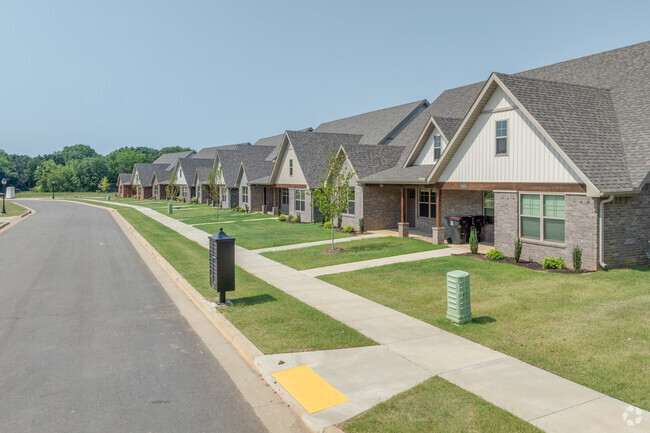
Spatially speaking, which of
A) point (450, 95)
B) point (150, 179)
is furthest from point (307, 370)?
point (150, 179)

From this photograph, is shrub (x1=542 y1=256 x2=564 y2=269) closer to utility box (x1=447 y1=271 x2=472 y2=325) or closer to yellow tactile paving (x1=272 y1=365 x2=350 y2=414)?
utility box (x1=447 y1=271 x2=472 y2=325)

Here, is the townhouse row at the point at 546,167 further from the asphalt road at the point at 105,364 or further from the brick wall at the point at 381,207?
the asphalt road at the point at 105,364

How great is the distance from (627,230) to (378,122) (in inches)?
1016

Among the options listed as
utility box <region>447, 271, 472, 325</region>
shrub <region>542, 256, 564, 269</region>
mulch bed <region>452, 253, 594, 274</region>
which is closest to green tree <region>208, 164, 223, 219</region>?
mulch bed <region>452, 253, 594, 274</region>

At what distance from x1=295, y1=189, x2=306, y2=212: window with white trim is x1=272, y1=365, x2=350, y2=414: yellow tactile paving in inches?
1069

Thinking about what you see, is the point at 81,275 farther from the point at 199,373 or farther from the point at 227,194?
the point at 227,194

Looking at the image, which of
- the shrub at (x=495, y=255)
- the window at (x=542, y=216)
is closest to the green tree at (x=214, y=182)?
the shrub at (x=495, y=255)

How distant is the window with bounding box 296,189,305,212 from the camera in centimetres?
3422

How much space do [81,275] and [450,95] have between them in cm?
2461

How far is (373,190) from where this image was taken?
87.5ft

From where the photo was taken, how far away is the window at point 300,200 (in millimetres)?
34219

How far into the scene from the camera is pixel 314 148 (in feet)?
116
